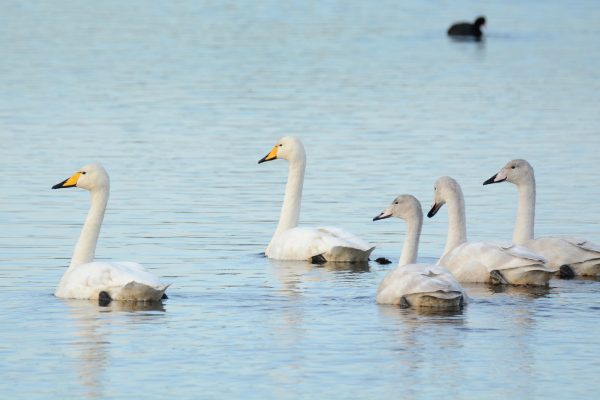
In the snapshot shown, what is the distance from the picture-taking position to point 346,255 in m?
17.1

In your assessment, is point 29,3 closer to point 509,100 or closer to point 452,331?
point 509,100

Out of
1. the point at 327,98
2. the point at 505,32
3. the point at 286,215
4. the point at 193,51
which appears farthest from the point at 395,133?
the point at 505,32

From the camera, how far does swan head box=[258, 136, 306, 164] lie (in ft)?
63.1

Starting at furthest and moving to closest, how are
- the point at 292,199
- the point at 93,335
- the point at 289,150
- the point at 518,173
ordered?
the point at 289,150
the point at 292,199
the point at 518,173
the point at 93,335

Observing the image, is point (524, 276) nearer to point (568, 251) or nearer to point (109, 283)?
point (568, 251)

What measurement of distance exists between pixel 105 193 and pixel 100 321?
2.61 meters

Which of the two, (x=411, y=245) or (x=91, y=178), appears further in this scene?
(x=91, y=178)

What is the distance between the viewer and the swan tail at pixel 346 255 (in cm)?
1695

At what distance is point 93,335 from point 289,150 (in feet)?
22.1

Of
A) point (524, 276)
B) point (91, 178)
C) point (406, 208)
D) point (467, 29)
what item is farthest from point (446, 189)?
point (467, 29)

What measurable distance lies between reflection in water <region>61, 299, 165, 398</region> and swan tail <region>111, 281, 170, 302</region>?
5cm

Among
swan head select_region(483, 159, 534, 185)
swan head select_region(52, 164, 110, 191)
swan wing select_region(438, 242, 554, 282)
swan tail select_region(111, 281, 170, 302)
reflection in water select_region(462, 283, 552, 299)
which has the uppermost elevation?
swan head select_region(483, 159, 534, 185)

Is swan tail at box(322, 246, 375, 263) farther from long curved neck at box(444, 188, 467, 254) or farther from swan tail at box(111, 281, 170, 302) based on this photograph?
swan tail at box(111, 281, 170, 302)

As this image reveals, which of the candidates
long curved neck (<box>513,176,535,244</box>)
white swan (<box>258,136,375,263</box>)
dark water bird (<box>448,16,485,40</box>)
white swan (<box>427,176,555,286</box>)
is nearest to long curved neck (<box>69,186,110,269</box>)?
white swan (<box>258,136,375,263</box>)
